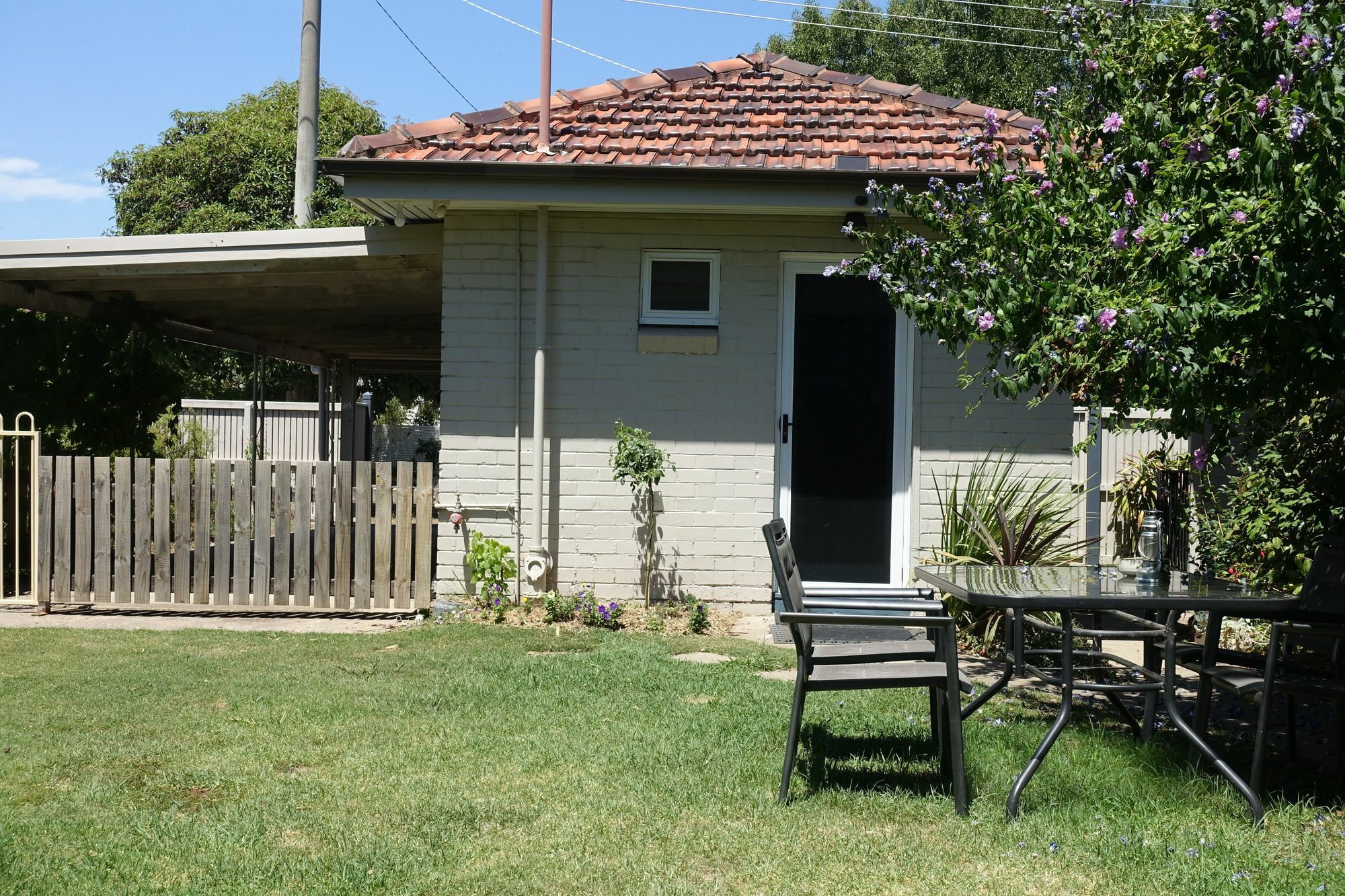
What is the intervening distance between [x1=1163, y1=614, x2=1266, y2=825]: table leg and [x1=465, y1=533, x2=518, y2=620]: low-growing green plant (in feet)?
16.3

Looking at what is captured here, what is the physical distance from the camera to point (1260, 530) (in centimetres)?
721

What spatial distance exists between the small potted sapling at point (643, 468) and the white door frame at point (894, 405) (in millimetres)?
858

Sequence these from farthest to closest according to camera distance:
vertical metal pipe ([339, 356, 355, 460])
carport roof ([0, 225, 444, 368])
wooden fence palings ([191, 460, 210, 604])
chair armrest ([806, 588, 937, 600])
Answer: vertical metal pipe ([339, 356, 355, 460]) → carport roof ([0, 225, 444, 368]) → wooden fence palings ([191, 460, 210, 604]) → chair armrest ([806, 588, 937, 600])

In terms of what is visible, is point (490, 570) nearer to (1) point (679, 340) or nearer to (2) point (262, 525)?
(2) point (262, 525)

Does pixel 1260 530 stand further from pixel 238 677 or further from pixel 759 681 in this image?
pixel 238 677

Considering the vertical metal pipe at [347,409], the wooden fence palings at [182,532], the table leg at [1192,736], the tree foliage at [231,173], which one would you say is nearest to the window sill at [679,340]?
the wooden fence palings at [182,532]

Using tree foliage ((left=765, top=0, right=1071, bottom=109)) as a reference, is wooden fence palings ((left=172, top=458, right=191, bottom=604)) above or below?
below

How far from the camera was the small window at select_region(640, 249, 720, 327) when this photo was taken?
28.6ft

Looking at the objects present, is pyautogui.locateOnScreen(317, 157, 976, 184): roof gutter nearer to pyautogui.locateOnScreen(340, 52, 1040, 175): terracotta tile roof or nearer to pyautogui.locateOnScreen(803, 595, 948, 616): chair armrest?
pyautogui.locateOnScreen(340, 52, 1040, 175): terracotta tile roof

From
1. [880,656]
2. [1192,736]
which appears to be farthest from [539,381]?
[1192,736]

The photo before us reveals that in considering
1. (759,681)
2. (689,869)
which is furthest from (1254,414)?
(689,869)

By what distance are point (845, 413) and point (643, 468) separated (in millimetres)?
1624

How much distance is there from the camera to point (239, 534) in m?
8.54

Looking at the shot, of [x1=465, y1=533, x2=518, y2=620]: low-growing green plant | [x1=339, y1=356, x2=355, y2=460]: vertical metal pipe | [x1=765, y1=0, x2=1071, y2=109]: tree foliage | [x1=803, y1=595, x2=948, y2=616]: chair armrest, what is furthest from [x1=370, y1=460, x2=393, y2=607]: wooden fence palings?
[x1=765, y1=0, x2=1071, y2=109]: tree foliage
